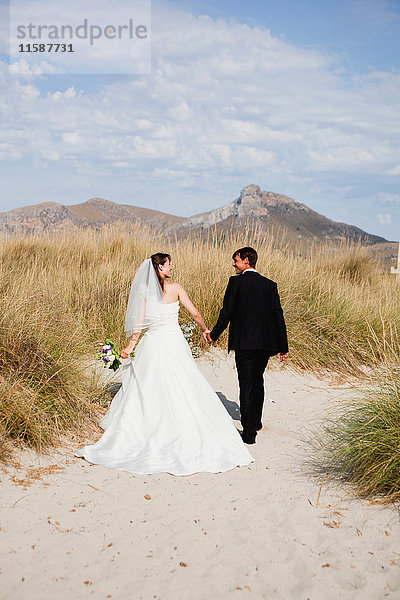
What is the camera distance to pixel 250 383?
474cm

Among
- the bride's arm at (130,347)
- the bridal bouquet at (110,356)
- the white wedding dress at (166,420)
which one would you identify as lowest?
the white wedding dress at (166,420)

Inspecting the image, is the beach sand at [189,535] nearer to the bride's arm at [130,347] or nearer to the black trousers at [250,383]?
the black trousers at [250,383]

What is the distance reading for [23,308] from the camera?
4.95 metres

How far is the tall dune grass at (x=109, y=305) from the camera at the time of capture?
4.36 m

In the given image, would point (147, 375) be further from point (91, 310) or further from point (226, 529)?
point (91, 310)

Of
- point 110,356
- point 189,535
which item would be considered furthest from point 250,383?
point 189,535

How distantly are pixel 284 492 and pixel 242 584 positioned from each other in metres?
1.14

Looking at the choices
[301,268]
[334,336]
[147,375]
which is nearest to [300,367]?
[334,336]

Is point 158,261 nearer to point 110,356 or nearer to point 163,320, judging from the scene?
point 163,320

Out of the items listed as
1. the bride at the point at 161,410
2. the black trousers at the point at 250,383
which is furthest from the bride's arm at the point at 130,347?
the black trousers at the point at 250,383

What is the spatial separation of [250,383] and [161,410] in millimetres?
892

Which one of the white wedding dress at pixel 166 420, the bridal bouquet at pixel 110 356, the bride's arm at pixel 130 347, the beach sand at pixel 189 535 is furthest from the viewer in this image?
the bridal bouquet at pixel 110 356

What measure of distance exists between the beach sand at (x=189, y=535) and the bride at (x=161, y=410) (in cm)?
13

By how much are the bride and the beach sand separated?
0.13m
